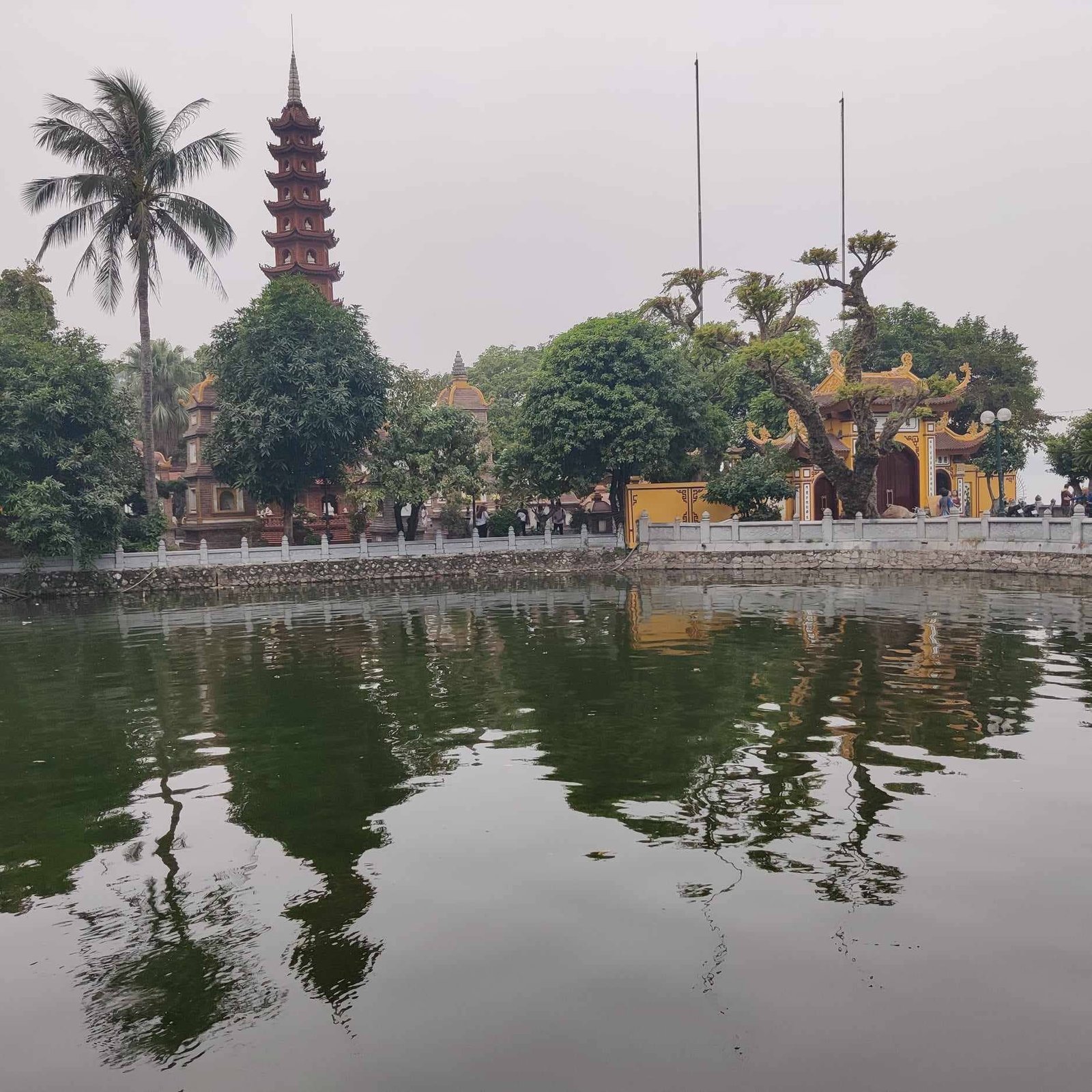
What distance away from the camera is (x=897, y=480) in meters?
40.0

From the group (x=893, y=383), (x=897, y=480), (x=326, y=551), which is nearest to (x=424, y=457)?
(x=326, y=551)

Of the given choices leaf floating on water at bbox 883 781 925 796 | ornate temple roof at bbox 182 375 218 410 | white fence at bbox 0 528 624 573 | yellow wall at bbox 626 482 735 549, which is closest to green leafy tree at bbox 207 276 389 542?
white fence at bbox 0 528 624 573

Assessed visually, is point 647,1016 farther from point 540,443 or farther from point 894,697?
point 540,443

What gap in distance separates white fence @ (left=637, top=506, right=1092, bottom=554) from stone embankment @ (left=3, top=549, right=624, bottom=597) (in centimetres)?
239

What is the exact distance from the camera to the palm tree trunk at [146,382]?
3294 centimetres

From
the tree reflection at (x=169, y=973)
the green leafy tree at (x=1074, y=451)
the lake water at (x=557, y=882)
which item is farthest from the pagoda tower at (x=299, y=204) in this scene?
the tree reflection at (x=169, y=973)

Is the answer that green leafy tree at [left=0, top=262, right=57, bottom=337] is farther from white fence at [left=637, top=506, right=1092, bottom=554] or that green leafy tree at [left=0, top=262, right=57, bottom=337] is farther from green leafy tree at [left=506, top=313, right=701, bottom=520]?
white fence at [left=637, top=506, right=1092, bottom=554]

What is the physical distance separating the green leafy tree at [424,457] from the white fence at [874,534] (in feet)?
21.4

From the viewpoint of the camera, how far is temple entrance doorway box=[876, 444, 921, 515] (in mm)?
39625

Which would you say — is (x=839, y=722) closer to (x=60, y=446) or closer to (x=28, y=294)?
(x=60, y=446)

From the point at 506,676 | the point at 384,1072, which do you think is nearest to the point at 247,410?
the point at 506,676

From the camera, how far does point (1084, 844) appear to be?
22.0 feet

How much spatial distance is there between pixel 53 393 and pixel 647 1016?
30686 millimetres

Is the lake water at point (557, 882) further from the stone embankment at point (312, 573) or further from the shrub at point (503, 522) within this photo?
the shrub at point (503, 522)
